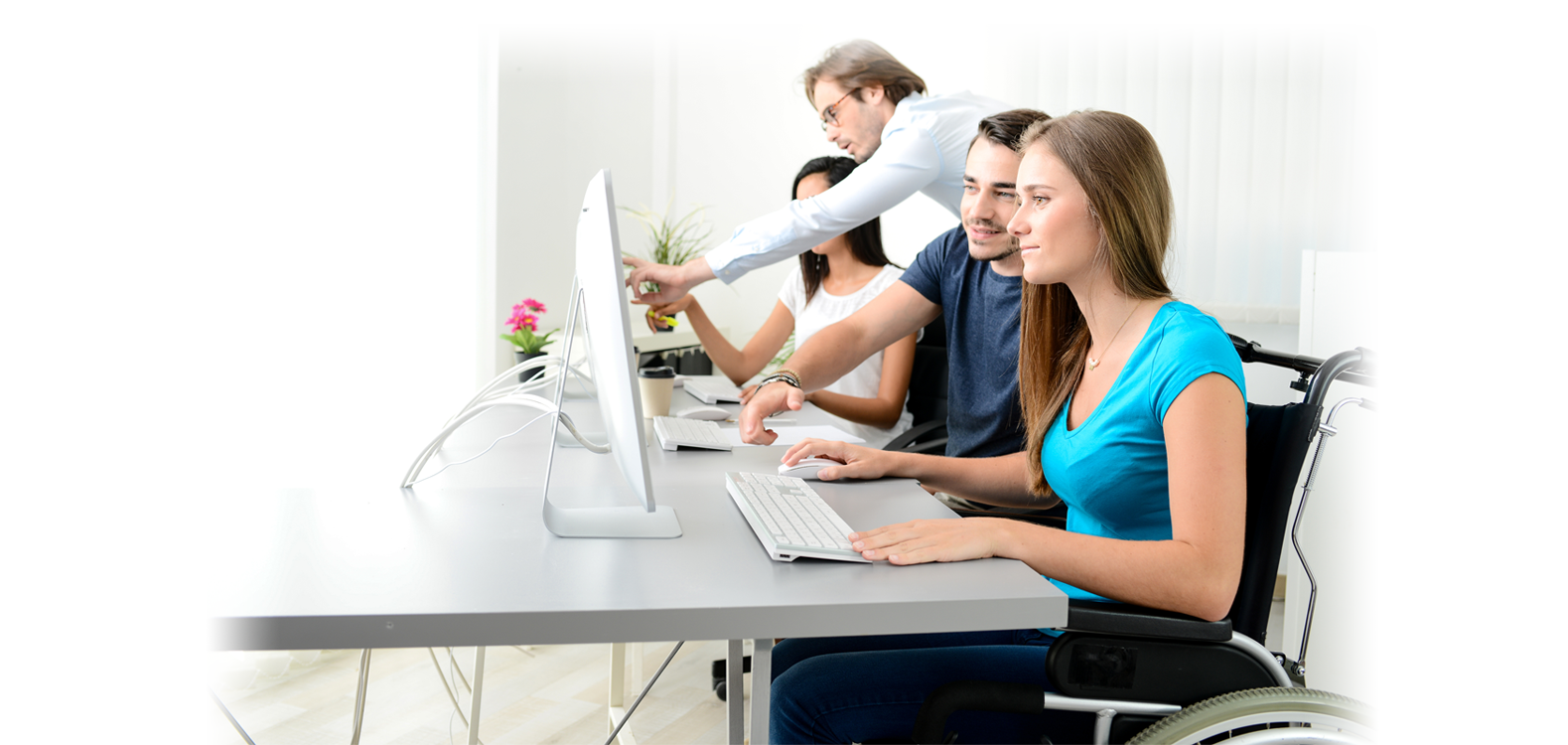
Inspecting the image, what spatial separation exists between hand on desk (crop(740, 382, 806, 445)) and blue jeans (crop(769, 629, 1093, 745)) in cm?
52

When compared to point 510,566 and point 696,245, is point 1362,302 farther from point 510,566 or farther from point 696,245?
point 696,245

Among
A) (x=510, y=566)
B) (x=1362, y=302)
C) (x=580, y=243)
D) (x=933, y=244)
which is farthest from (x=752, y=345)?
(x=510, y=566)

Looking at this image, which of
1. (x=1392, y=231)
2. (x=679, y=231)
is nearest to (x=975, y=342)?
(x=1392, y=231)

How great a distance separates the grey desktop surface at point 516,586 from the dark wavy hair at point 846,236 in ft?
5.27

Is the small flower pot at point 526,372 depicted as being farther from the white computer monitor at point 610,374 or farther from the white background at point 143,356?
the white background at point 143,356

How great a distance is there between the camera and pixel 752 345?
288 centimetres

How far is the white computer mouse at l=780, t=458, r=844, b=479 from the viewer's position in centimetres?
141

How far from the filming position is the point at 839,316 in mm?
2684

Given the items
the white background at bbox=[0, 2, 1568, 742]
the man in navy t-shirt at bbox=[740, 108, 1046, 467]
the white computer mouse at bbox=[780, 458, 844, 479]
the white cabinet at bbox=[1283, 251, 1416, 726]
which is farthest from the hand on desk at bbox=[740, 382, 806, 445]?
the white cabinet at bbox=[1283, 251, 1416, 726]

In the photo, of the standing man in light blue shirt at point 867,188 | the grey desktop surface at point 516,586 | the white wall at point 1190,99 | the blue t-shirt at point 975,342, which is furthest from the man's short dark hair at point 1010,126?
the white wall at point 1190,99

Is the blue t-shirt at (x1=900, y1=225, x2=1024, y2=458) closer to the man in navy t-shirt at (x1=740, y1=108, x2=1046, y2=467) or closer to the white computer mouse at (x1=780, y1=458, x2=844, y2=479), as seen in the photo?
the man in navy t-shirt at (x1=740, y1=108, x2=1046, y2=467)

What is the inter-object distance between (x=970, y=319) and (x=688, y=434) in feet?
2.05

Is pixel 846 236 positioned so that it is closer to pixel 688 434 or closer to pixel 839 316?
pixel 839 316

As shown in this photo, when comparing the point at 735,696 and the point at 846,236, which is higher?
the point at 846,236
